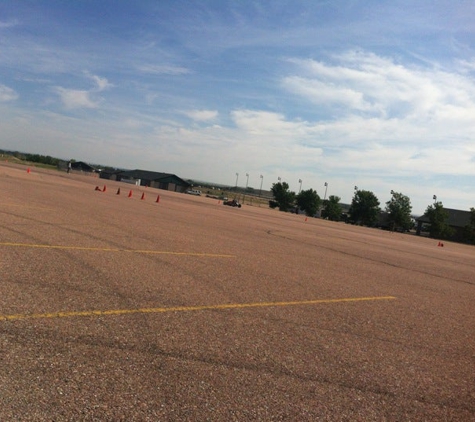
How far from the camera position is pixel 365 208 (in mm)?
92562

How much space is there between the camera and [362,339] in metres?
6.39

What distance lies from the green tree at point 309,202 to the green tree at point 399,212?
17.0 m

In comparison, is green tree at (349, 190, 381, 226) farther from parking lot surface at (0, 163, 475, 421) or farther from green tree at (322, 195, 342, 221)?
parking lot surface at (0, 163, 475, 421)

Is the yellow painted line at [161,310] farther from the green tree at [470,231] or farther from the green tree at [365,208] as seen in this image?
the green tree at [365,208]

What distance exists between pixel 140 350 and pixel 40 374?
1.13 m

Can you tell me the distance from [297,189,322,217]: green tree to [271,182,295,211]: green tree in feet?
6.81

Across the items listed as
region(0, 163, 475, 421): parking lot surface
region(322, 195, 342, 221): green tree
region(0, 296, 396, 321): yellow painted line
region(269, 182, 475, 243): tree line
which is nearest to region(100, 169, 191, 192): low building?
region(269, 182, 475, 243): tree line

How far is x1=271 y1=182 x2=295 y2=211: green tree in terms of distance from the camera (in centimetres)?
10425

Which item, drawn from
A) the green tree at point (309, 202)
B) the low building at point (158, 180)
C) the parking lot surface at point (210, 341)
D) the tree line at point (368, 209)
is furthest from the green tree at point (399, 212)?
the parking lot surface at point (210, 341)

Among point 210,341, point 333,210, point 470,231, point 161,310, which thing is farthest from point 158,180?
point 210,341

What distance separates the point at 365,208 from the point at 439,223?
16.7 metres

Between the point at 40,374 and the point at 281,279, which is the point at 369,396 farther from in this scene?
the point at 281,279

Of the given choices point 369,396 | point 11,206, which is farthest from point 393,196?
point 369,396

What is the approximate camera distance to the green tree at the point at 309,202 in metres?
101
